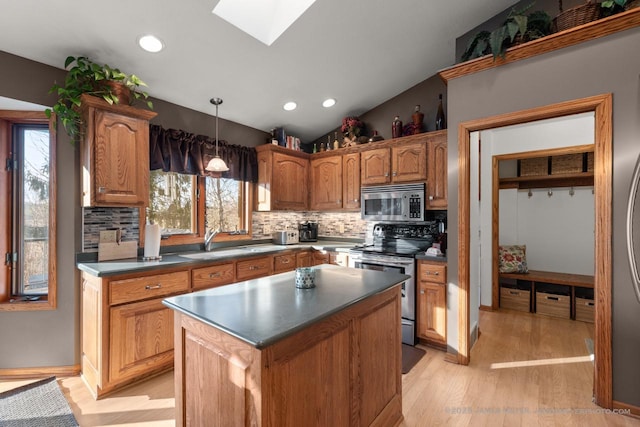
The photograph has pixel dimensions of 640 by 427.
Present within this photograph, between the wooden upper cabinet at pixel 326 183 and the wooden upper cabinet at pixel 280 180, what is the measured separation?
Answer: 0.16 metres

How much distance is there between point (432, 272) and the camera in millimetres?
2898

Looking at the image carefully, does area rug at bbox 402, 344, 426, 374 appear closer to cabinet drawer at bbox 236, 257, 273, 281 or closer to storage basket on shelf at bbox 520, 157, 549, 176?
cabinet drawer at bbox 236, 257, 273, 281

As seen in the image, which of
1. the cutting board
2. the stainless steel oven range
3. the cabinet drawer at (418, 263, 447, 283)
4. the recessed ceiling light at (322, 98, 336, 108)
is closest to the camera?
the cutting board

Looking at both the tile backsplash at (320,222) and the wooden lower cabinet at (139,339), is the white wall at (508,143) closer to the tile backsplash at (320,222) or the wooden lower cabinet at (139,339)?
the tile backsplash at (320,222)

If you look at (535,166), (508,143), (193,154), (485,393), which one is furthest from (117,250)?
(535,166)

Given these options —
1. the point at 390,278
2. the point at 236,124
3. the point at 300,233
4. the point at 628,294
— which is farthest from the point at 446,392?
the point at 236,124

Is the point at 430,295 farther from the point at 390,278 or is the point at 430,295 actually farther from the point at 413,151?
the point at 413,151

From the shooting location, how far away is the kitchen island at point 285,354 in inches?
41.4

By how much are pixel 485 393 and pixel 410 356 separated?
2.28ft

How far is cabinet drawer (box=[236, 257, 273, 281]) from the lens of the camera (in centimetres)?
303

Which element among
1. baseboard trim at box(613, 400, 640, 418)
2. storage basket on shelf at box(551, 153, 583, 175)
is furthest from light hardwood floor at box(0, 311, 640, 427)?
storage basket on shelf at box(551, 153, 583, 175)

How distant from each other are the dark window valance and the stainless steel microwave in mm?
1491

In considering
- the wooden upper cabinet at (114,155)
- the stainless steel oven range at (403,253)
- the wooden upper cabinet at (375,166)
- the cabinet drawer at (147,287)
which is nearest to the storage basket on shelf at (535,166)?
the stainless steel oven range at (403,253)

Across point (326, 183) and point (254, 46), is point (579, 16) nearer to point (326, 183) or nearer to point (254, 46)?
point (254, 46)
